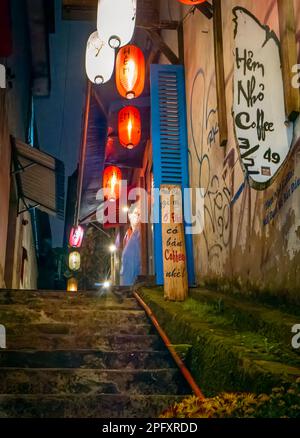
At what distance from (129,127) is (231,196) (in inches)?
277

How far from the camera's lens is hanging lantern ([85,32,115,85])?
859 centimetres

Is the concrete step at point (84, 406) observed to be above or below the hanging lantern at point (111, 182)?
below

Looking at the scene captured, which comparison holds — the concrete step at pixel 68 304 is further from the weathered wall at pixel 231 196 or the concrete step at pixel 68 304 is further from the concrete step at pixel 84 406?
A: the concrete step at pixel 84 406

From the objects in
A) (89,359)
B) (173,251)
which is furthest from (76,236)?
(89,359)

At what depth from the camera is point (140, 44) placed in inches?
565

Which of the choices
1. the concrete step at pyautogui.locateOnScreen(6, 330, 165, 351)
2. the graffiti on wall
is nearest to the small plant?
the concrete step at pyautogui.locateOnScreen(6, 330, 165, 351)

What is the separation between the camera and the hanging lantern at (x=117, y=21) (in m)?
7.14

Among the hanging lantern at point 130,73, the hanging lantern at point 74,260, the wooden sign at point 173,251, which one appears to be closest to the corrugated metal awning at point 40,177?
the hanging lantern at point 130,73

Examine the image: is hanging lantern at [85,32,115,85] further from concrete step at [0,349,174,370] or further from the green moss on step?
concrete step at [0,349,174,370]

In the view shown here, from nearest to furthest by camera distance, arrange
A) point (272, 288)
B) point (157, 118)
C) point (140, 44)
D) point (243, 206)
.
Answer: point (272, 288) < point (243, 206) < point (157, 118) < point (140, 44)

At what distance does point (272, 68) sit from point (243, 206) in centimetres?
176

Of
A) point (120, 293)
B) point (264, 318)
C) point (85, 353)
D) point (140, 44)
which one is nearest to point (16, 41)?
point (140, 44)

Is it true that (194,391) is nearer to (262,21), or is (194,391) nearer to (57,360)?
(57,360)
